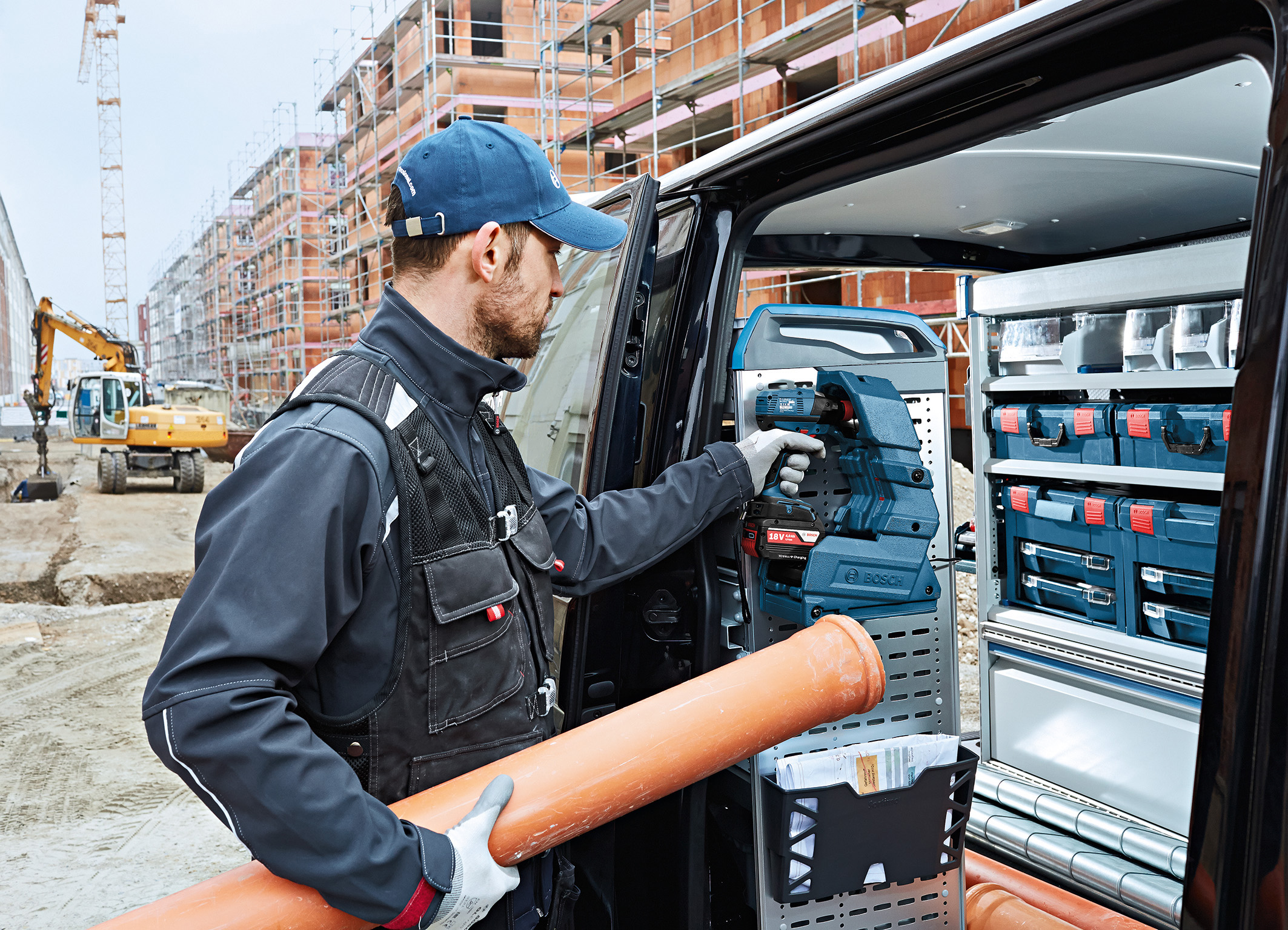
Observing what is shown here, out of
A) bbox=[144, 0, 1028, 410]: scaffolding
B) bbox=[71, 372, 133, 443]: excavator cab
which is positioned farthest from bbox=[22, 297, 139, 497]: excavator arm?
bbox=[144, 0, 1028, 410]: scaffolding

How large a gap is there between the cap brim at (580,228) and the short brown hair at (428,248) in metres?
0.04

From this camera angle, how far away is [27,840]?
4.45 m

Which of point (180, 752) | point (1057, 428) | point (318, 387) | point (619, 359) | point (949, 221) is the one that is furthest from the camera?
point (1057, 428)

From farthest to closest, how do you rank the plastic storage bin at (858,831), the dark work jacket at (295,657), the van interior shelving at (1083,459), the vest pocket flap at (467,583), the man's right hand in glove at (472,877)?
the van interior shelving at (1083,459)
the plastic storage bin at (858,831)
the vest pocket flap at (467,583)
the man's right hand in glove at (472,877)
the dark work jacket at (295,657)

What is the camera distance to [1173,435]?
271cm

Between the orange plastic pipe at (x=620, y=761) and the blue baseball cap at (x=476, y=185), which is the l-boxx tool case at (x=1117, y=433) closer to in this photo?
the orange plastic pipe at (x=620, y=761)

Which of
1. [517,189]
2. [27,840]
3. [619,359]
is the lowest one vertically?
[27,840]

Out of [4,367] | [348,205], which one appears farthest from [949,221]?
[4,367]

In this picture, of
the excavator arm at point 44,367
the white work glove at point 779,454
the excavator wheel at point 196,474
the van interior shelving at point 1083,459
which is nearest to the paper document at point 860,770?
the van interior shelving at point 1083,459

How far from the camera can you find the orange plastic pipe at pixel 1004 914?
2152mm

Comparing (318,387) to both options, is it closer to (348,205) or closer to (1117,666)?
(1117,666)

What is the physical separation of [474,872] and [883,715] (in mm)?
1159

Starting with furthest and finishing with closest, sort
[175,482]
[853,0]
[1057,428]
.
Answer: [175,482] → [853,0] → [1057,428]

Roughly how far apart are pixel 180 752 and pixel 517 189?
1011 millimetres
